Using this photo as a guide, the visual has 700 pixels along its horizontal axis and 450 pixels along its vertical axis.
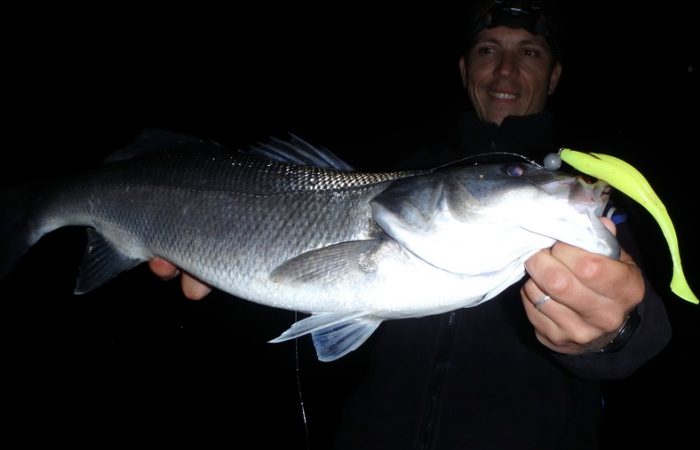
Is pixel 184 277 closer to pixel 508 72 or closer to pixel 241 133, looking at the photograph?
A: pixel 508 72

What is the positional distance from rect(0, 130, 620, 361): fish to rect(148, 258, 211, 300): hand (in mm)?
76

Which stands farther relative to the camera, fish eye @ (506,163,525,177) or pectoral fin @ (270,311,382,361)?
pectoral fin @ (270,311,382,361)

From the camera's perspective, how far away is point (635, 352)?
4.03 feet

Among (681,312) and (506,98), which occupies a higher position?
(506,98)

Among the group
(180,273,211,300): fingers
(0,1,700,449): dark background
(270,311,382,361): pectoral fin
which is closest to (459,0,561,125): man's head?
(0,1,700,449): dark background

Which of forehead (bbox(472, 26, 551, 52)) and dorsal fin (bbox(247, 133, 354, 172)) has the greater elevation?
forehead (bbox(472, 26, 551, 52))

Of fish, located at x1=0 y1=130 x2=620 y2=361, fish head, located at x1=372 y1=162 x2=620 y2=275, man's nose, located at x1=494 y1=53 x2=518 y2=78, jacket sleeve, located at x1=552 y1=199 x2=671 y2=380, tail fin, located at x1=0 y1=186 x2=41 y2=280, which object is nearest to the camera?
fish head, located at x1=372 y1=162 x2=620 y2=275

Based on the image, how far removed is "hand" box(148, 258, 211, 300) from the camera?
1.90 m

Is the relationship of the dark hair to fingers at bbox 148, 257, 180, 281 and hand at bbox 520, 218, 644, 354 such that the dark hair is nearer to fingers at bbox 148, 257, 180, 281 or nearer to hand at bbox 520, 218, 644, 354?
hand at bbox 520, 218, 644, 354

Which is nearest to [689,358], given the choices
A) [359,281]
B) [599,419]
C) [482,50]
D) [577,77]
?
[599,419]

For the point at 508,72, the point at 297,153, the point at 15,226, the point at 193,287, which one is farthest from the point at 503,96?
the point at 15,226

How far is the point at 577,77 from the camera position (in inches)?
444

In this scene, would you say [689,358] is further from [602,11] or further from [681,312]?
[602,11]

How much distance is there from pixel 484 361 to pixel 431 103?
12.9 m
